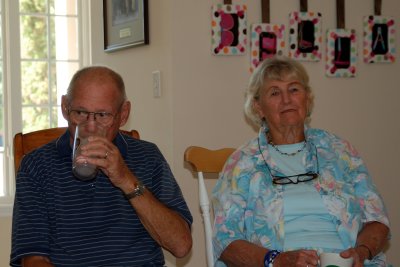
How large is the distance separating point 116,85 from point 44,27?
6.89ft

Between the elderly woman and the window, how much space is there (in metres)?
1.78

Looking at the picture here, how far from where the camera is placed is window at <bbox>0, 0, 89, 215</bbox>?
3584mm

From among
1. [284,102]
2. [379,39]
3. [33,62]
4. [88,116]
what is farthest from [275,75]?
[33,62]

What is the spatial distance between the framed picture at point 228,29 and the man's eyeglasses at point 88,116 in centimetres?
117

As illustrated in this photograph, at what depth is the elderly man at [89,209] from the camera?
1701mm

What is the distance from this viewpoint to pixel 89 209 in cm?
177

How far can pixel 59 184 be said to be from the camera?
177 cm

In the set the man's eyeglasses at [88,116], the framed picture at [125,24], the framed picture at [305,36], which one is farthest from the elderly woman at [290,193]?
the framed picture at [125,24]

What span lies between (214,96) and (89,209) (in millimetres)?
1228

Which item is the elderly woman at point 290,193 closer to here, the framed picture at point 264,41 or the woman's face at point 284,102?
the woman's face at point 284,102

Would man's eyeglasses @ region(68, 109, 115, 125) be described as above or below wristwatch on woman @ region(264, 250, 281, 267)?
above

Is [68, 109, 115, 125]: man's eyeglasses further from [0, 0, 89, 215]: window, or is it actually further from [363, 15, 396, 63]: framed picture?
[0, 0, 89, 215]: window

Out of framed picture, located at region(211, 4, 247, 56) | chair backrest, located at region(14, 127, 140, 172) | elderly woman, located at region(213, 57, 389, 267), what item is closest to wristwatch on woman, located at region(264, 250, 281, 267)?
elderly woman, located at region(213, 57, 389, 267)

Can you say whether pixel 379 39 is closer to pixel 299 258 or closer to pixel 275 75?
pixel 275 75
